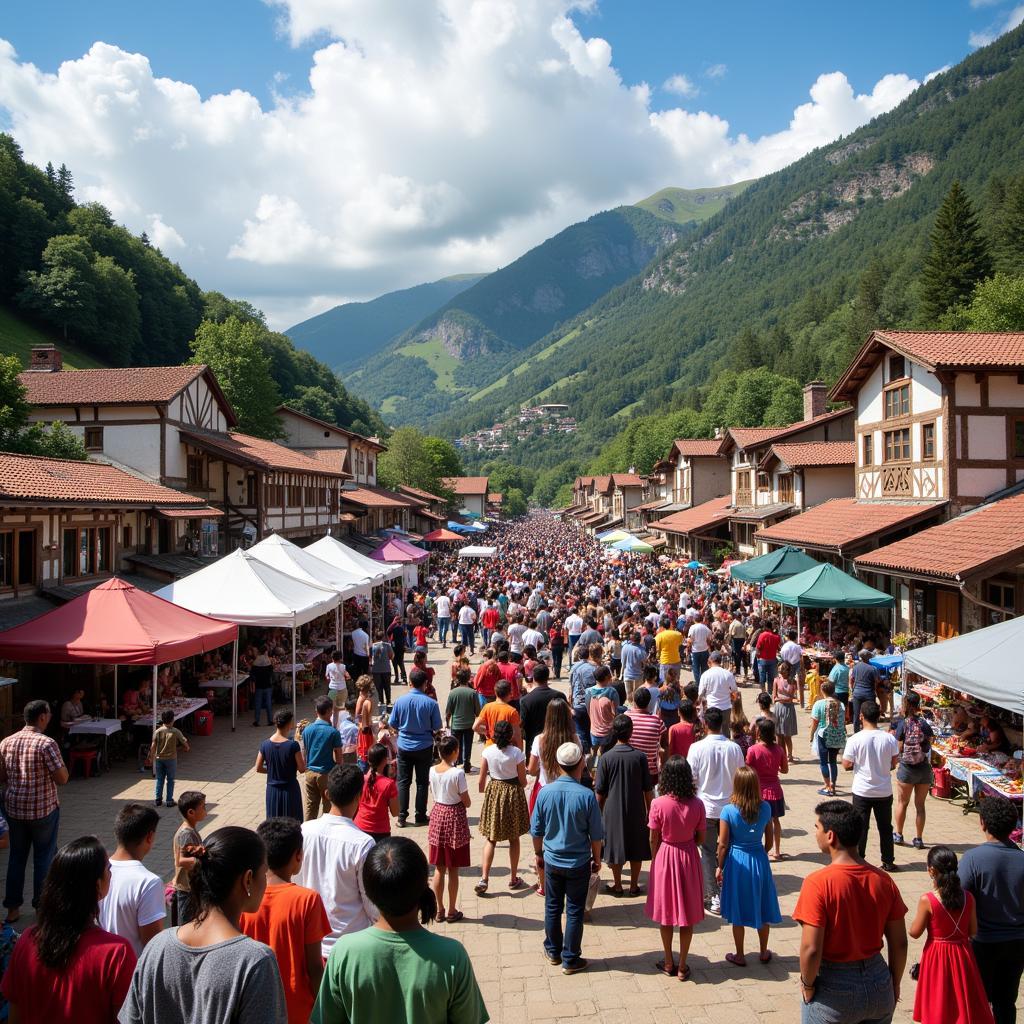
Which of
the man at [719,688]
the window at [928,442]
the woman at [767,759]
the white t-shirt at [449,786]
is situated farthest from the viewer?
the window at [928,442]

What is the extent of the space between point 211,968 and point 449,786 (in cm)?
363

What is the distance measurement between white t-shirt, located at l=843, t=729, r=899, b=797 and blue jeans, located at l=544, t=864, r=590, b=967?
3258 mm

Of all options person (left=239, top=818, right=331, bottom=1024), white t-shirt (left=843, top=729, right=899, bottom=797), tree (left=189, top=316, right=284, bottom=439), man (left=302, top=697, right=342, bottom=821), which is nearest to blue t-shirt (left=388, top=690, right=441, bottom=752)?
man (left=302, top=697, right=342, bottom=821)

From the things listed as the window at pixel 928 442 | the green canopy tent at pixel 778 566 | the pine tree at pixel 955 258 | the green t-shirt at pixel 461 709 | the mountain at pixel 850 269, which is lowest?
the green t-shirt at pixel 461 709

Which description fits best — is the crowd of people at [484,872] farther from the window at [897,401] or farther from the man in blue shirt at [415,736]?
the window at [897,401]

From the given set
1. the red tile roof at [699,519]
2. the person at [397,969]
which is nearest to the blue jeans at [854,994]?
the person at [397,969]

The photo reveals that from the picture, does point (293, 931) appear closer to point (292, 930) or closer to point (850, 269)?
point (292, 930)

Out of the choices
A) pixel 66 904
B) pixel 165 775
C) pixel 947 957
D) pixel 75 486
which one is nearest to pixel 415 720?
pixel 165 775

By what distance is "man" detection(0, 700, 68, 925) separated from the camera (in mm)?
6090

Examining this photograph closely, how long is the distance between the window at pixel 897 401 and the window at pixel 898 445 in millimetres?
446

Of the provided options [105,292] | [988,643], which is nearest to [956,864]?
[988,643]

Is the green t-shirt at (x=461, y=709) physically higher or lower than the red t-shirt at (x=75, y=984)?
lower

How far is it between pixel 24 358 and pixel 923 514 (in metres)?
56.6

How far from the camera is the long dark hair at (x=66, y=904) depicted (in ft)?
9.62
